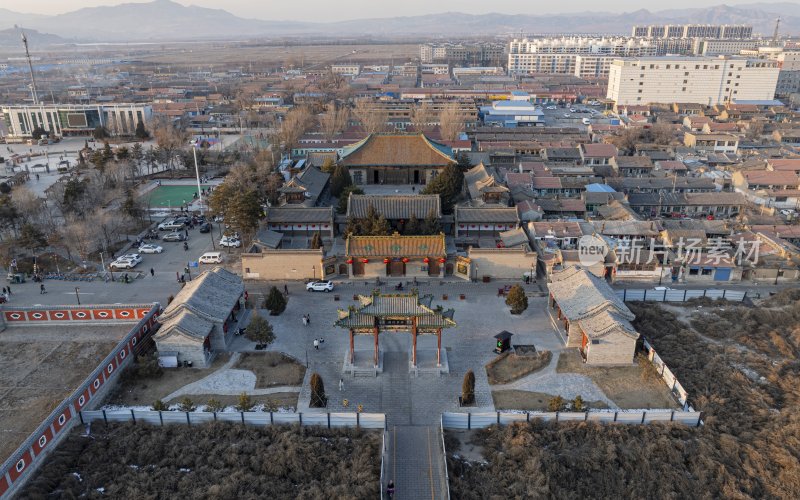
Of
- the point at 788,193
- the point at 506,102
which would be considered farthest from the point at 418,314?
the point at 506,102

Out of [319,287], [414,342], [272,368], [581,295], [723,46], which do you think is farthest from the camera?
[723,46]

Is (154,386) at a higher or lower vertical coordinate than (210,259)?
lower

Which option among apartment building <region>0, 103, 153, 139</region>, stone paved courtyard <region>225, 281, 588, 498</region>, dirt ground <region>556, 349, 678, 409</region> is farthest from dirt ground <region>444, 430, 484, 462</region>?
apartment building <region>0, 103, 153, 139</region>

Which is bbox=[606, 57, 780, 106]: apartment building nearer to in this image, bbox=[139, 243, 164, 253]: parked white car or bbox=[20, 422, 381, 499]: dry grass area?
bbox=[139, 243, 164, 253]: parked white car

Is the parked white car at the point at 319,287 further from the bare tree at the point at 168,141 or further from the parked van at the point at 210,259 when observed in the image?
the bare tree at the point at 168,141

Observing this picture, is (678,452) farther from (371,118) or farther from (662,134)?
(371,118)

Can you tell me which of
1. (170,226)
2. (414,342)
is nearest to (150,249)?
(170,226)
